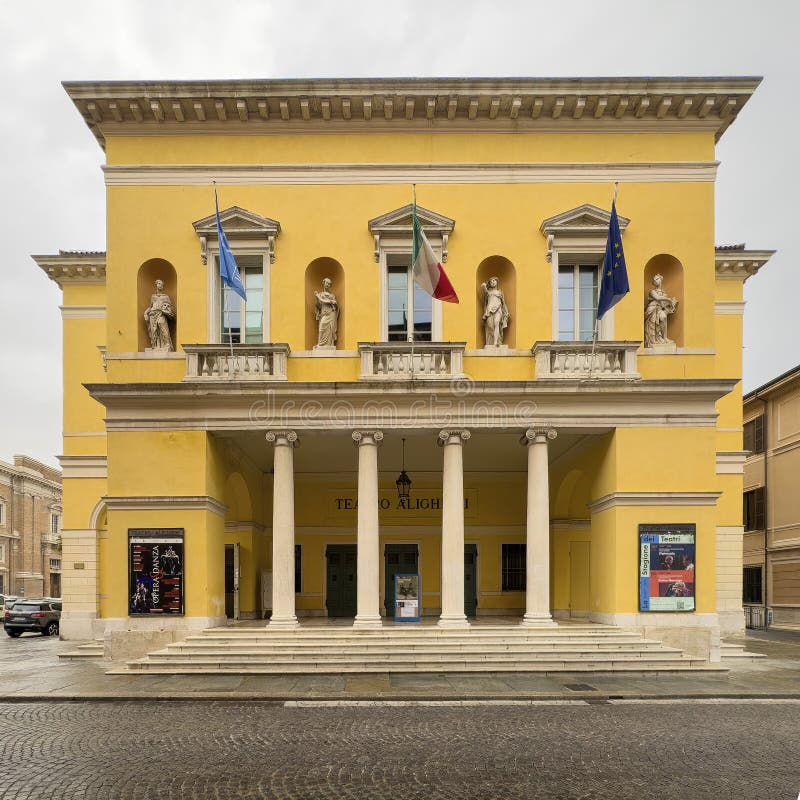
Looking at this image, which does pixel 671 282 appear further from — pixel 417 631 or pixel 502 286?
pixel 417 631

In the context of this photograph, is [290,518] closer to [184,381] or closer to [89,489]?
[184,381]

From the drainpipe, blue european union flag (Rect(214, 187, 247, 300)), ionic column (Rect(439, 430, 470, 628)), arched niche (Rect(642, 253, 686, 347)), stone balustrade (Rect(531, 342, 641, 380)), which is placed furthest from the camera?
the drainpipe

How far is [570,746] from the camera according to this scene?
34.3ft

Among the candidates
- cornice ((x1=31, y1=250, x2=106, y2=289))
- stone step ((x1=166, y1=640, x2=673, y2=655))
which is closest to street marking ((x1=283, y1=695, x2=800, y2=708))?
stone step ((x1=166, y1=640, x2=673, y2=655))

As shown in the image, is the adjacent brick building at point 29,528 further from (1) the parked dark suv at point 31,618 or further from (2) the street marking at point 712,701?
(2) the street marking at point 712,701

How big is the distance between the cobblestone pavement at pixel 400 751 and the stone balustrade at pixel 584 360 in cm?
798

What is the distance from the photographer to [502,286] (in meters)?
19.9

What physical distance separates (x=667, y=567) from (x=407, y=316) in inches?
356

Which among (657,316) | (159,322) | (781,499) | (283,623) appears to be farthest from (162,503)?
(781,499)

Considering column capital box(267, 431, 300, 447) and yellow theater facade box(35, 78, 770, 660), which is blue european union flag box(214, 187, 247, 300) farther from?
column capital box(267, 431, 300, 447)

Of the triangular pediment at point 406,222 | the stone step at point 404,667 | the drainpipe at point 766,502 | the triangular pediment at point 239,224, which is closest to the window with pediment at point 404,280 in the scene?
the triangular pediment at point 406,222

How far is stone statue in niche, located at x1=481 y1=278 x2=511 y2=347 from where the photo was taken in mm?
19188

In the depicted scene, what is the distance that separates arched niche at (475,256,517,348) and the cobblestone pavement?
936 centimetres

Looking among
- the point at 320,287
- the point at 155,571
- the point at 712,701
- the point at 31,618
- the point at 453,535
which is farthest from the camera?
the point at 31,618
